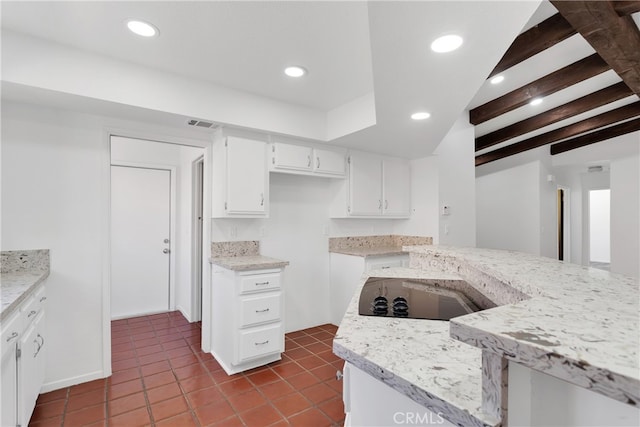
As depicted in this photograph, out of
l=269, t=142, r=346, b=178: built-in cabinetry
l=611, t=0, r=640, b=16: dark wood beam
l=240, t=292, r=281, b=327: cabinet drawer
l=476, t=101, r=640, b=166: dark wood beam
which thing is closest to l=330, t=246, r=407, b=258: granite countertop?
l=269, t=142, r=346, b=178: built-in cabinetry

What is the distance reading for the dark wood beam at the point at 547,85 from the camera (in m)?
2.90

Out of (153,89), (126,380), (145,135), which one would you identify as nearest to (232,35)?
(153,89)

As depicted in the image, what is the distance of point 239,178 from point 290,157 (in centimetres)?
59

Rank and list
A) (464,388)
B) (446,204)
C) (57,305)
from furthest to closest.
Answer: (446,204) < (57,305) < (464,388)

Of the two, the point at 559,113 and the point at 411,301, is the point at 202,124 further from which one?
the point at 559,113

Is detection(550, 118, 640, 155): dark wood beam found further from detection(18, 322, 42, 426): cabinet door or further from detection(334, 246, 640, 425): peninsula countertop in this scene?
detection(18, 322, 42, 426): cabinet door

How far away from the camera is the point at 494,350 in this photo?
1.83 ft

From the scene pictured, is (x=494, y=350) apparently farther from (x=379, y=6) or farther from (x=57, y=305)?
(x=57, y=305)

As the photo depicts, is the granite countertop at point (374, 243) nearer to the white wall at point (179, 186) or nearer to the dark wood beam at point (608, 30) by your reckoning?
the white wall at point (179, 186)

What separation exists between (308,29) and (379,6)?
0.78m

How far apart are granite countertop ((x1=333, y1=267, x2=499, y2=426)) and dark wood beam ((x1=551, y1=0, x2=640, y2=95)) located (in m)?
1.84

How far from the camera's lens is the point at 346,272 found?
3.66 metres

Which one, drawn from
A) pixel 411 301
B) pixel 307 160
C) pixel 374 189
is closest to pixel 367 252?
pixel 374 189

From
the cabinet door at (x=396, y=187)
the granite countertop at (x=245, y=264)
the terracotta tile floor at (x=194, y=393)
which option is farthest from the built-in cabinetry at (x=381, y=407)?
the cabinet door at (x=396, y=187)
